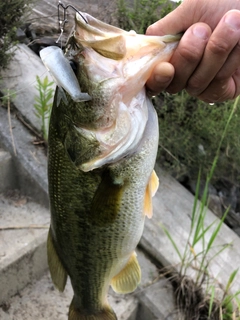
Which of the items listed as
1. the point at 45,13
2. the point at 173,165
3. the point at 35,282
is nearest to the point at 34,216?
the point at 35,282

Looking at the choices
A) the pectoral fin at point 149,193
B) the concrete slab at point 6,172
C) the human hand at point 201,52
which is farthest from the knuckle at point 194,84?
the concrete slab at point 6,172

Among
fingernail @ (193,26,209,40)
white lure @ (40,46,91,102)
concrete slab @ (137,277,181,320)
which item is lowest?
concrete slab @ (137,277,181,320)

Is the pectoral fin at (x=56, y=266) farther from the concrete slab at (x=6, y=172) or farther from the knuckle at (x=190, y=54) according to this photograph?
the concrete slab at (x=6, y=172)

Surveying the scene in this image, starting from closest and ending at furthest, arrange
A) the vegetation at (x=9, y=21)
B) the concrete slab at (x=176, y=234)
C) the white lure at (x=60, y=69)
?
the white lure at (x=60, y=69), the concrete slab at (x=176, y=234), the vegetation at (x=9, y=21)

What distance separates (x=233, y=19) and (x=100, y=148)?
0.49 metres

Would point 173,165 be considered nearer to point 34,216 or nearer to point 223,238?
point 223,238

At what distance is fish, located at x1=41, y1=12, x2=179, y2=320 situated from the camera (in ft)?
3.44

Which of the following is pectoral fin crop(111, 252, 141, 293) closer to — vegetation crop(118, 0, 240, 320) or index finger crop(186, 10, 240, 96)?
index finger crop(186, 10, 240, 96)

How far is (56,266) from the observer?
5.00ft

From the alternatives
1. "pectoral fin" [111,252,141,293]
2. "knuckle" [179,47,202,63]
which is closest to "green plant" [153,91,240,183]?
"pectoral fin" [111,252,141,293]

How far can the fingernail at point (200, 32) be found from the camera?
109 cm

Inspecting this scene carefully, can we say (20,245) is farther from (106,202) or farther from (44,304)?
(106,202)

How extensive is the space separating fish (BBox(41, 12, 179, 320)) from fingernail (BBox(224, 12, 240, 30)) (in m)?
0.16

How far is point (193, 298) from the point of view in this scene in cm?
218
